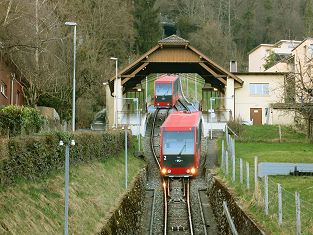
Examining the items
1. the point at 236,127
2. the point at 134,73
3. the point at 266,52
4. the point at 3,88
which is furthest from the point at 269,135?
the point at 266,52

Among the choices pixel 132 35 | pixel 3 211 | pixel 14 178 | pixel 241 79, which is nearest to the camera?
pixel 3 211

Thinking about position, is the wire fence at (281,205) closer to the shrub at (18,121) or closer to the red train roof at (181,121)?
the red train roof at (181,121)

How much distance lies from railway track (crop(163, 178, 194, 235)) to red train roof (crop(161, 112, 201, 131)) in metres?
3.18

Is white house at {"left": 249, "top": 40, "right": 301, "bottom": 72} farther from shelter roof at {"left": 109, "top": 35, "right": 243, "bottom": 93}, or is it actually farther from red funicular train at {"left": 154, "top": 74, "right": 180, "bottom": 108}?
shelter roof at {"left": 109, "top": 35, "right": 243, "bottom": 93}

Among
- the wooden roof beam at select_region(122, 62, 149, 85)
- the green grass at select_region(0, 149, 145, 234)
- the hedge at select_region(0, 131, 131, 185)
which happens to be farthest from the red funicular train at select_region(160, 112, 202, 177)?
the wooden roof beam at select_region(122, 62, 149, 85)

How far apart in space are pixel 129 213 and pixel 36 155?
8.07 meters

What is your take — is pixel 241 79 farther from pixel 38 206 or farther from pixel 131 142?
pixel 38 206

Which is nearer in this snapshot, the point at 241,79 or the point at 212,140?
the point at 212,140

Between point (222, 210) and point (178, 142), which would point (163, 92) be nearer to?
point (178, 142)

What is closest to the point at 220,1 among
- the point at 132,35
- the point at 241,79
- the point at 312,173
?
the point at 132,35

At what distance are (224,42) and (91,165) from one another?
6757 centimetres

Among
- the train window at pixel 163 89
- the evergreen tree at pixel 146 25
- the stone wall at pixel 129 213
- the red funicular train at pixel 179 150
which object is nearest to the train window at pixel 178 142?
the red funicular train at pixel 179 150

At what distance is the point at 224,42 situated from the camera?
90688 millimetres

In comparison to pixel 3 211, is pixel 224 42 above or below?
above
